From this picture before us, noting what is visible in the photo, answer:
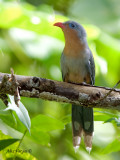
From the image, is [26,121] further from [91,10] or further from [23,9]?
[91,10]

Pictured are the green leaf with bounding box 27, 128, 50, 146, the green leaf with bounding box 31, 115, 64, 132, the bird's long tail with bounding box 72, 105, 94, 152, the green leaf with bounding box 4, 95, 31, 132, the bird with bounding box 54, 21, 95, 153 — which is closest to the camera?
the green leaf with bounding box 4, 95, 31, 132

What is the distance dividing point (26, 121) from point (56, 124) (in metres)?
0.45

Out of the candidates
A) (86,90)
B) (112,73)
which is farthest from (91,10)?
(86,90)

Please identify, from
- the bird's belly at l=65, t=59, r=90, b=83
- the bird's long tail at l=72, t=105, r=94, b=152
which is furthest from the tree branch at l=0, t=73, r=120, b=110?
the bird's belly at l=65, t=59, r=90, b=83

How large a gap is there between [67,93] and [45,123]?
0.53 meters

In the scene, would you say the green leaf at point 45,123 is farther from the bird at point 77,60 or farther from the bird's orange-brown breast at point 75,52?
the bird's orange-brown breast at point 75,52

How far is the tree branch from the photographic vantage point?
2781mm

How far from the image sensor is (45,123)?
8.16 ft

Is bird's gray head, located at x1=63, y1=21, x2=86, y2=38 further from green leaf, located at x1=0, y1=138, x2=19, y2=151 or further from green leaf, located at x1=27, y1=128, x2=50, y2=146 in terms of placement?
green leaf, located at x1=0, y1=138, x2=19, y2=151

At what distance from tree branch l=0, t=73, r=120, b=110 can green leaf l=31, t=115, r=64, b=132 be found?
1.19 ft

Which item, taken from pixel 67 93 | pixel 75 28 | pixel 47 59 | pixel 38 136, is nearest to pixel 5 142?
pixel 38 136

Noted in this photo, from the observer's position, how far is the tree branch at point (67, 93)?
278cm

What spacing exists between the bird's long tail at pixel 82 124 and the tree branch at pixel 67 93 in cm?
70

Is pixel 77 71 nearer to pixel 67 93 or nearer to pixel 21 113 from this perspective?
pixel 67 93
